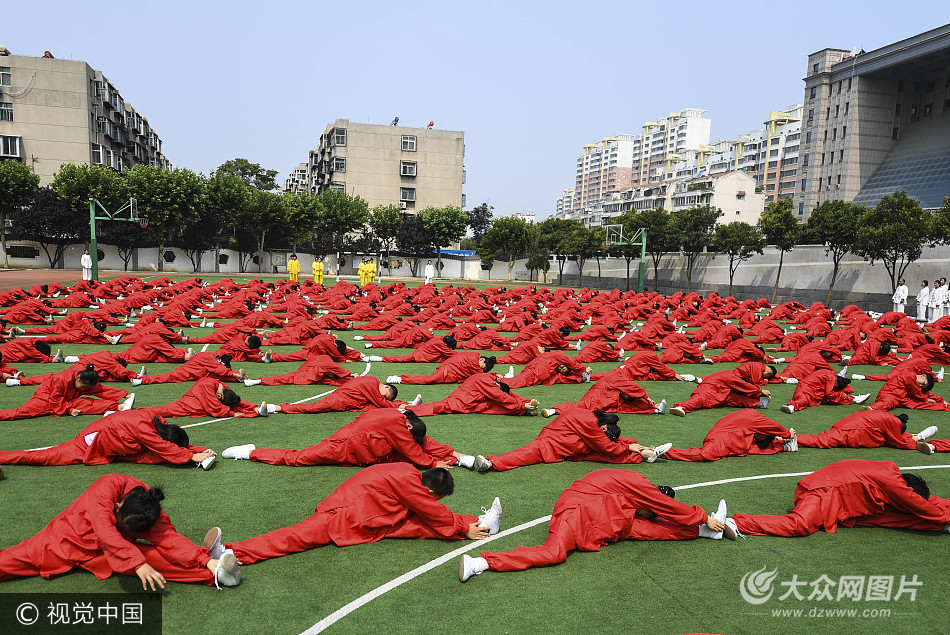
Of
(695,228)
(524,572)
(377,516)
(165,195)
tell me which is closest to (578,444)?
(524,572)

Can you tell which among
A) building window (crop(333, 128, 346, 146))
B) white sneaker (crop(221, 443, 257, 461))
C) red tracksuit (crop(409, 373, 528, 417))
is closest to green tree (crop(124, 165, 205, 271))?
building window (crop(333, 128, 346, 146))

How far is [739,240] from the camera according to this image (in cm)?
3466

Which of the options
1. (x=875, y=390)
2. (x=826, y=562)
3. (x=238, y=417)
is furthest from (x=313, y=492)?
(x=875, y=390)

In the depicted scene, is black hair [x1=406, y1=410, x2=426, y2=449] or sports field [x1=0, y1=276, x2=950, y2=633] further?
black hair [x1=406, y1=410, x2=426, y2=449]

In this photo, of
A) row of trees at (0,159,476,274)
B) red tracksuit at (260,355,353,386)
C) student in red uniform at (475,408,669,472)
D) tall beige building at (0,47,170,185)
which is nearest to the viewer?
student in red uniform at (475,408,669,472)

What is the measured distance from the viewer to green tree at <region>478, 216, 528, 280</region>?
182ft

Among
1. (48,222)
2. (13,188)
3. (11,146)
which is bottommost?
(48,222)

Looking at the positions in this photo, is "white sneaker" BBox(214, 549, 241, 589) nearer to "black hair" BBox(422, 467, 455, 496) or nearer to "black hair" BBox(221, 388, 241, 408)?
"black hair" BBox(422, 467, 455, 496)

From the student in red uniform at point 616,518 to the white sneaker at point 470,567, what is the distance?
0.17 m

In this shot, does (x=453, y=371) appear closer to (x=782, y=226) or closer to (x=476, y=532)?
(x=476, y=532)

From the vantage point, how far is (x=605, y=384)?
29.9 feet

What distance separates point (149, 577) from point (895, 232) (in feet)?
97.3

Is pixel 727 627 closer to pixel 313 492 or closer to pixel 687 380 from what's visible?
pixel 313 492

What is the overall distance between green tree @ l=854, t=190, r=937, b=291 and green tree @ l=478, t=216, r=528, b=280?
31.7m
